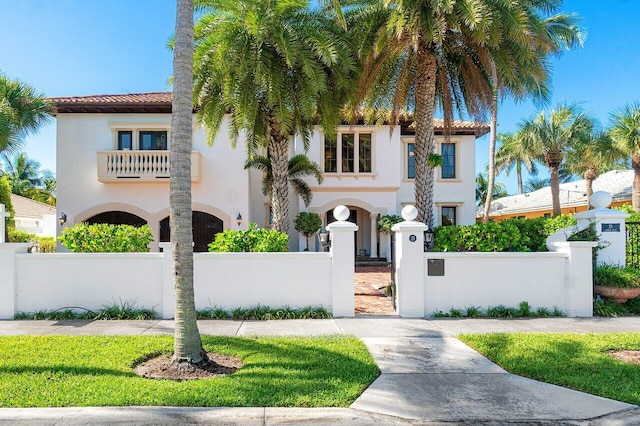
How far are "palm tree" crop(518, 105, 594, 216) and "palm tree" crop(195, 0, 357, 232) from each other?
647 inches

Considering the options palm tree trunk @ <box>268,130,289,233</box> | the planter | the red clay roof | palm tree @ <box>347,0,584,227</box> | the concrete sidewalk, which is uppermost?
the red clay roof

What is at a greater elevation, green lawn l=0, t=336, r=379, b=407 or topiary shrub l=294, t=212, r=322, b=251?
topiary shrub l=294, t=212, r=322, b=251

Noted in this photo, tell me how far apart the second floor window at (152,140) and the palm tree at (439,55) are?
31.7 ft

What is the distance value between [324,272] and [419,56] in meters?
6.60

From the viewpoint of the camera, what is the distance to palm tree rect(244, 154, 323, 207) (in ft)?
55.3

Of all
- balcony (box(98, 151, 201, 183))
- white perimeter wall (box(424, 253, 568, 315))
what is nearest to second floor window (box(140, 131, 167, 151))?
balcony (box(98, 151, 201, 183))

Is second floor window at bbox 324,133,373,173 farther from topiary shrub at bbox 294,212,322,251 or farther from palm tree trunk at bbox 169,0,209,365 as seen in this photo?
palm tree trunk at bbox 169,0,209,365

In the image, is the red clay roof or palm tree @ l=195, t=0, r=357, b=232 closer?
palm tree @ l=195, t=0, r=357, b=232

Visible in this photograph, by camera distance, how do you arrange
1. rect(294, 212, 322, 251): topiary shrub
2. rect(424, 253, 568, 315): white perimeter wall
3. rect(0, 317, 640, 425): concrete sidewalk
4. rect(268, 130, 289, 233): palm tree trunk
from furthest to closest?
rect(294, 212, 322, 251): topiary shrub, rect(268, 130, 289, 233): palm tree trunk, rect(424, 253, 568, 315): white perimeter wall, rect(0, 317, 640, 425): concrete sidewalk

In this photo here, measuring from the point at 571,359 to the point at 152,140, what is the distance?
56.1 ft

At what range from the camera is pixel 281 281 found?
8.50m

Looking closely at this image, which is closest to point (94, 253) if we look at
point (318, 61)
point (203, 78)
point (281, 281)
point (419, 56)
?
point (281, 281)

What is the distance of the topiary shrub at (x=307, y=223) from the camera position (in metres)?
18.0

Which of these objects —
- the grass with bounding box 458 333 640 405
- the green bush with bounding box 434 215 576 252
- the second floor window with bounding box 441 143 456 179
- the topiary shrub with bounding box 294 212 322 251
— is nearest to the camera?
the grass with bounding box 458 333 640 405
